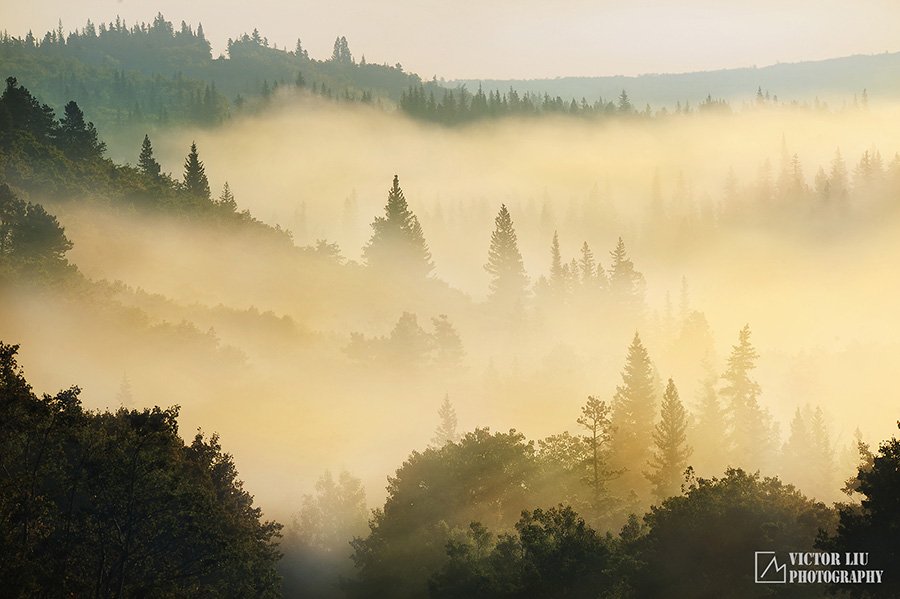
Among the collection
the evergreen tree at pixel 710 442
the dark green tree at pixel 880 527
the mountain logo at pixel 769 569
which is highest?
the dark green tree at pixel 880 527

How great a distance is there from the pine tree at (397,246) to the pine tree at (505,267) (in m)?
12.9

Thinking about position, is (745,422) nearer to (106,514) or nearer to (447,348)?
(447,348)

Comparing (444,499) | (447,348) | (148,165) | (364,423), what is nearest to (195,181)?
(148,165)

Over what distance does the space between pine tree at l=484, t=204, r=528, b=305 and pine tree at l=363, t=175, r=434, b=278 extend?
12880 millimetres

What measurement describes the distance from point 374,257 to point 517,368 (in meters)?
30.3

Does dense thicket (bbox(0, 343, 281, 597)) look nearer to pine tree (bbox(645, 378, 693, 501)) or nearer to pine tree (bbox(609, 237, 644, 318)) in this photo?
pine tree (bbox(645, 378, 693, 501))

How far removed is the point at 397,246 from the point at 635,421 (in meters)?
67.9

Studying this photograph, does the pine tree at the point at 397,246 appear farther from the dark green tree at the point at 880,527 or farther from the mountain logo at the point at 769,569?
the dark green tree at the point at 880,527

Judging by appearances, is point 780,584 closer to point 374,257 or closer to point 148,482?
point 148,482

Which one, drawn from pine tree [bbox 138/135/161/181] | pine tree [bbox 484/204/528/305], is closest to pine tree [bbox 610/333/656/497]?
pine tree [bbox 484/204/528/305]

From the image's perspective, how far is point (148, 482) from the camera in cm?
3891

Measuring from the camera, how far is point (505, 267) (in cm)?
15175

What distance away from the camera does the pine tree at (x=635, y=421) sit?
77438mm

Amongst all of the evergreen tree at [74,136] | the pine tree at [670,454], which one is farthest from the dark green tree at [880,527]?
the evergreen tree at [74,136]
